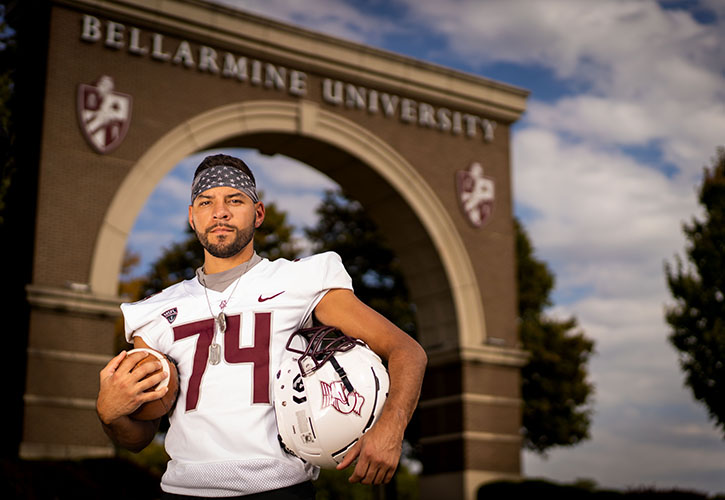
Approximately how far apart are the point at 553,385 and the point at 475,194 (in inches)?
455

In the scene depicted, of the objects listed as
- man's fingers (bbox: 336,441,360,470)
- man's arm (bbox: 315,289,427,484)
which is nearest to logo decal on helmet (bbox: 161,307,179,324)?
man's arm (bbox: 315,289,427,484)

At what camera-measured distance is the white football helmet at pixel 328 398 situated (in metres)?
3.19

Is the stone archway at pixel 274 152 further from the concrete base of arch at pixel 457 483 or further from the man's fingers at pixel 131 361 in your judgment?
the man's fingers at pixel 131 361

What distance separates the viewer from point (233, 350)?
11.4ft

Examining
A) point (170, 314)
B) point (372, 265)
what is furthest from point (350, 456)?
point (372, 265)

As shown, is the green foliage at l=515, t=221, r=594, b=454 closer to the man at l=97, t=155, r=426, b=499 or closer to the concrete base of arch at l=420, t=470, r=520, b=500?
the concrete base of arch at l=420, t=470, r=520, b=500

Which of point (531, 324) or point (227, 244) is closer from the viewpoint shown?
point (227, 244)

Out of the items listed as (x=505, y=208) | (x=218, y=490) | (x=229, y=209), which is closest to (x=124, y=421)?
(x=218, y=490)

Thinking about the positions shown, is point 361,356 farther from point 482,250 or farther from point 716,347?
point 716,347

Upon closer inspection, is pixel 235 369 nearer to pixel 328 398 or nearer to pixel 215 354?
pixel 215 354

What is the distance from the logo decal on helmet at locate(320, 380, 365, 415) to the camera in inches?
126

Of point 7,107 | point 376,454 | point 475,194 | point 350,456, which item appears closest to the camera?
point 376,454

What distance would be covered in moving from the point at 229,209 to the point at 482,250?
810 inches

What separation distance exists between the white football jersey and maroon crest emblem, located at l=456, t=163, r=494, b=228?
20374 millimetres
